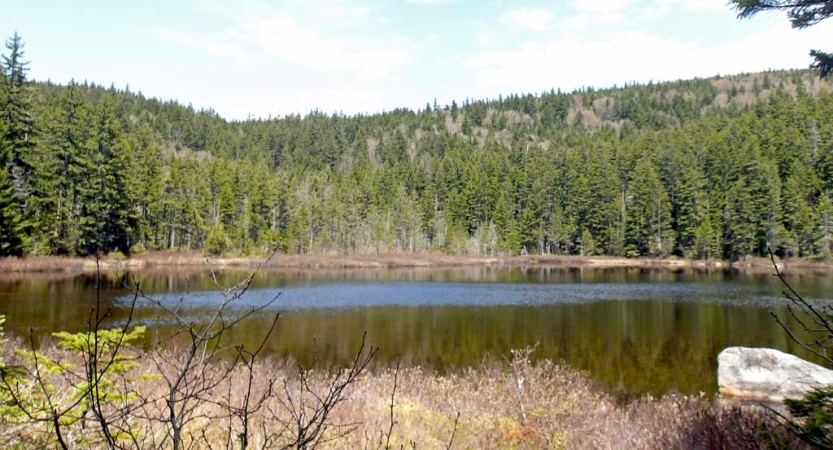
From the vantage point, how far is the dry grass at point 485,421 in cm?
588

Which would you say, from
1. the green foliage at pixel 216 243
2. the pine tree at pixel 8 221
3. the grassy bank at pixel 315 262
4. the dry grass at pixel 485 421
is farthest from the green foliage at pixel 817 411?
the green foliage at pixel 216 243

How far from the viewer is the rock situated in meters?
12.1

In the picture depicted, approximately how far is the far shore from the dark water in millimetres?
6873

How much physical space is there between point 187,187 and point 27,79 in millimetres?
26943

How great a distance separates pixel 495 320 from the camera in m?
23.6

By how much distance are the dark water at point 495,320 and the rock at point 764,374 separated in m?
0.68

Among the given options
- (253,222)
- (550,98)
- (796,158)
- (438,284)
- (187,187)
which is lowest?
(438,284)

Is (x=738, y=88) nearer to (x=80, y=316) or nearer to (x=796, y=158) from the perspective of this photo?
(x=796, y=158)

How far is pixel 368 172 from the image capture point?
122m

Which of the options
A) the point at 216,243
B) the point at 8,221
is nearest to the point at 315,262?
the point at 216,243

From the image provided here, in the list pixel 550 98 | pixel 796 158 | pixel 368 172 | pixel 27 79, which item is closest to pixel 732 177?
pixel 796 158

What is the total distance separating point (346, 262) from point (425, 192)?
166ft

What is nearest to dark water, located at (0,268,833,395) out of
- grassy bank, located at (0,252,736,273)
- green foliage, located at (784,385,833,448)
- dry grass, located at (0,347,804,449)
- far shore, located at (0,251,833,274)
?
dry grass, located at (0,347,804,449)

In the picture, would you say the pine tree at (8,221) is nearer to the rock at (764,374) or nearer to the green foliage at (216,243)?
the green foliage at (216,243)
